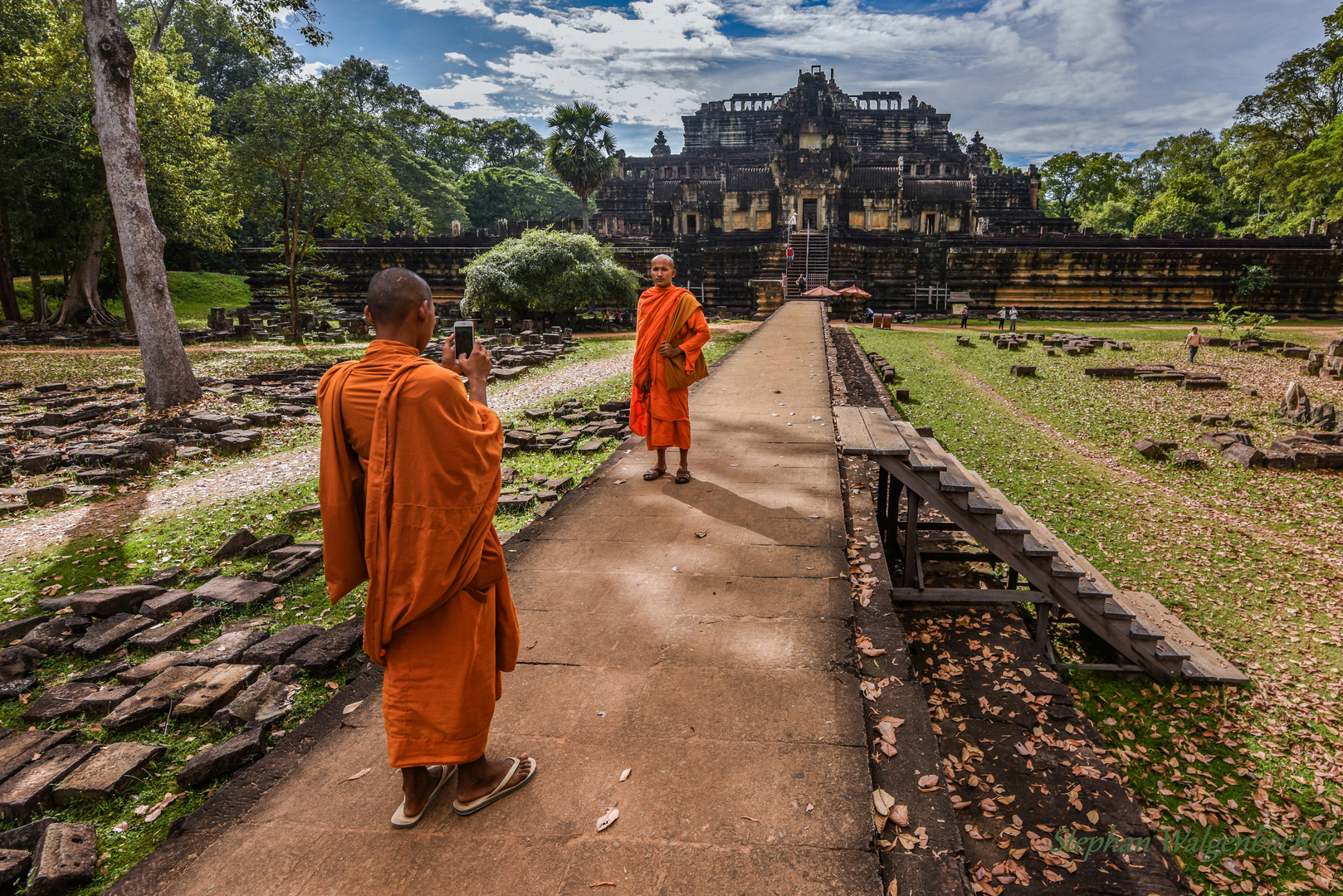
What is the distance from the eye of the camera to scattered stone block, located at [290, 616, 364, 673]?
342cm

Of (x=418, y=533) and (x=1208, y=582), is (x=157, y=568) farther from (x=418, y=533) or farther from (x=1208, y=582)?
(x=1208, y=582)

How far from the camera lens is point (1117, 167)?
54.2 m

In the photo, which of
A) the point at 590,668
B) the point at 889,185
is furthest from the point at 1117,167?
the point at 590,668

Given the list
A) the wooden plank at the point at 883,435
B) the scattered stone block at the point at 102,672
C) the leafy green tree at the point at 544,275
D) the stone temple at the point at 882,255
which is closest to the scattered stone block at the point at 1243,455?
the wooden plank at the point at 883,435

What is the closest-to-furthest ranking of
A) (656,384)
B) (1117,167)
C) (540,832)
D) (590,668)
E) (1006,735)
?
(540,832), (590,668), (1006,735), (656,384), (1117,167)

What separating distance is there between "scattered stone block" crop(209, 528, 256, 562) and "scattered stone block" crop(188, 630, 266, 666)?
140 centimetres

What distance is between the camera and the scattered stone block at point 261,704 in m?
3.03

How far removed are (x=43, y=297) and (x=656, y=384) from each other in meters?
23.6

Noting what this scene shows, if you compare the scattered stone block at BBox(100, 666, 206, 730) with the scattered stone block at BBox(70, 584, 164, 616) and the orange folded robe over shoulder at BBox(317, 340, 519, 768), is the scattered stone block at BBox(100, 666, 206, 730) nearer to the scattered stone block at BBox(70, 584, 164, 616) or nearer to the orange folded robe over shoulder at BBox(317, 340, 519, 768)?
the scattered stone block at BBox(70, 584, 164, 616)

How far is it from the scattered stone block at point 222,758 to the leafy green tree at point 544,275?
17513 millimetres

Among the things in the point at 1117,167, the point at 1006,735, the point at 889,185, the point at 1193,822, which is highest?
the point at 1117,167

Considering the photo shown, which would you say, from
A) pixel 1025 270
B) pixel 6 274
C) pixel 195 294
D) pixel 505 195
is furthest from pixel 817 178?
pixel 6 274

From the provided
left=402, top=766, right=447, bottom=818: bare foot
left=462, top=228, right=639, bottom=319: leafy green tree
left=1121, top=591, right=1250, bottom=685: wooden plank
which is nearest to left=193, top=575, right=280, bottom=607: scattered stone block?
left=402, top=766, right=447, bottom=818: bare foot

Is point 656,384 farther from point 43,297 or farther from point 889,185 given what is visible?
point 889,185
